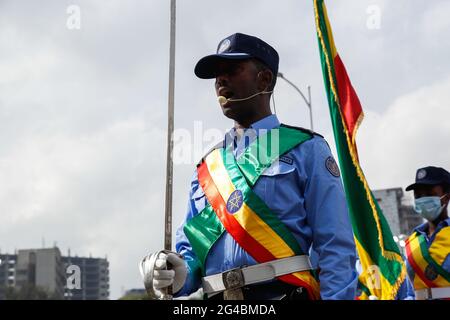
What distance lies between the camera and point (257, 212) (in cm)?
401

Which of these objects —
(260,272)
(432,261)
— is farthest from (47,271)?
(260,272)

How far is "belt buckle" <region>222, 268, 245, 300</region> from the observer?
3.88 m

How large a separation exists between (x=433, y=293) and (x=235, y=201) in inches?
173

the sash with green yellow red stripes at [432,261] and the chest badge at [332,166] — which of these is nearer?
the chest badge at [332,166]

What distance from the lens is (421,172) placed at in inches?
326

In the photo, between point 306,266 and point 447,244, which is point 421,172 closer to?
point 447,244

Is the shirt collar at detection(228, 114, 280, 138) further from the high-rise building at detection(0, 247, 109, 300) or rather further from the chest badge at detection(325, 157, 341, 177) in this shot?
the high-rise building at detection(0, 247, 109, 300)

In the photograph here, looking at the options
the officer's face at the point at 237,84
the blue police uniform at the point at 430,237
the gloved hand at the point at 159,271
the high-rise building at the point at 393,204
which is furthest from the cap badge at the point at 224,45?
the high-rise building at the point at 393,204

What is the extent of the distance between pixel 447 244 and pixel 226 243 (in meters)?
4.55

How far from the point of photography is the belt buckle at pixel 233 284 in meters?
3.88

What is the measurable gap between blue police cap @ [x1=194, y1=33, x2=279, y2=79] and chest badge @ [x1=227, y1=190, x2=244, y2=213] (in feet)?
2.49

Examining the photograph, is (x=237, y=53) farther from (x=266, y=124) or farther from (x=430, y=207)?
(x=430, y=207)

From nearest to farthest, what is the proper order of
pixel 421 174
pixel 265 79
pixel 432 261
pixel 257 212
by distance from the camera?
1. pixel 257 212
2. pixel 265 79
3. pixel 432 261
4. pixel 421 174

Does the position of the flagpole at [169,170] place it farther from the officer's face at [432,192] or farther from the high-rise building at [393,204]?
the high-rise building at [393,204]
